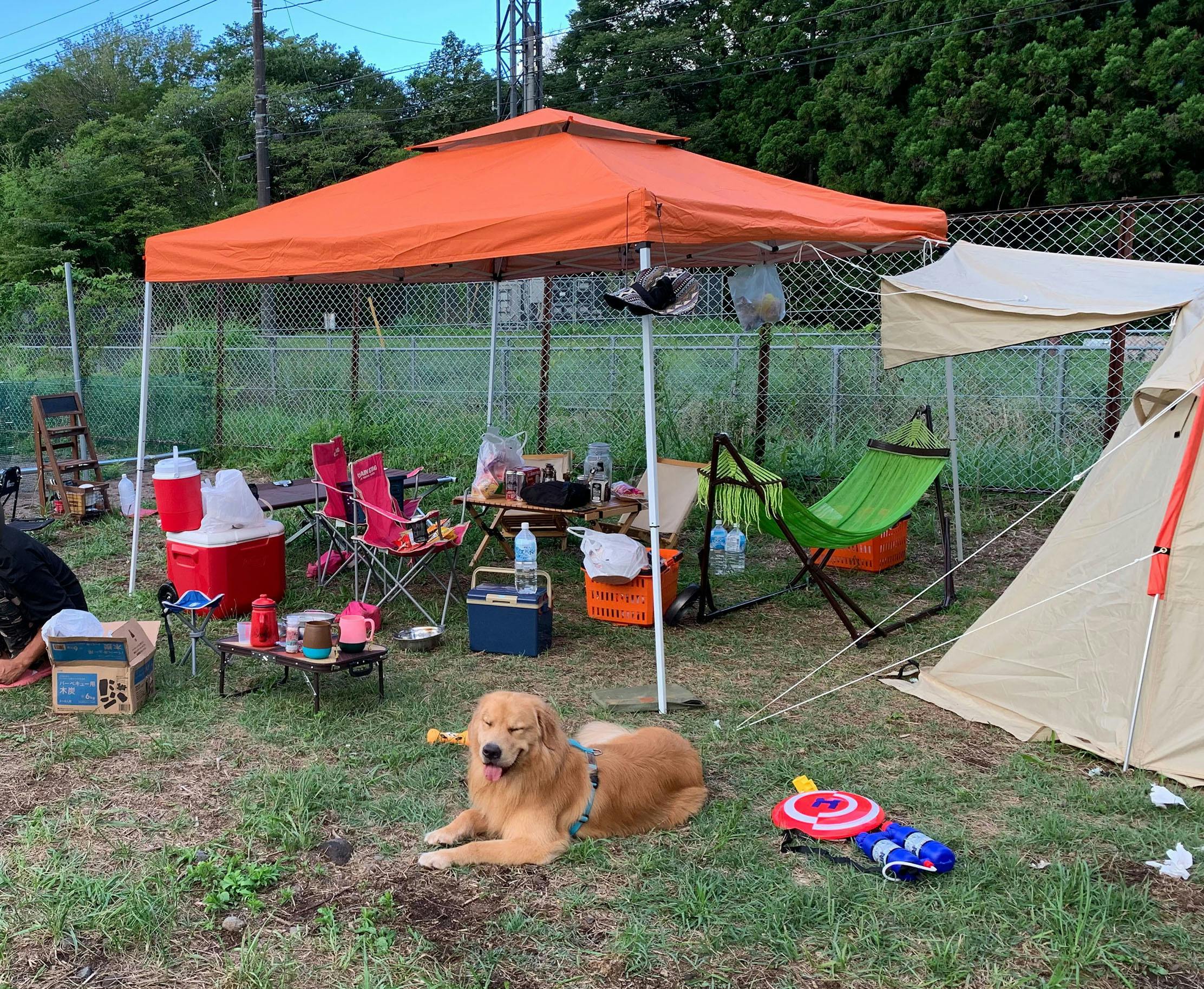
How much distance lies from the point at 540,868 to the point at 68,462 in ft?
24.7

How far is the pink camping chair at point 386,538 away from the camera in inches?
213

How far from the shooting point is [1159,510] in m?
3.77

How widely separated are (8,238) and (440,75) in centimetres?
1459

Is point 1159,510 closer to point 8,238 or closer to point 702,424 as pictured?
point 702,424

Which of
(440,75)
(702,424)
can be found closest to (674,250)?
(702,424)

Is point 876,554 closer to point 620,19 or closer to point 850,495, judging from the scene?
point 850,495

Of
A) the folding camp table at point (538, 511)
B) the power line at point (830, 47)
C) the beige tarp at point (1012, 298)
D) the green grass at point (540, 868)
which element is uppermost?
the power line at point (830, 47)

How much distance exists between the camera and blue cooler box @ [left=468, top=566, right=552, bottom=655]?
16.3 feet

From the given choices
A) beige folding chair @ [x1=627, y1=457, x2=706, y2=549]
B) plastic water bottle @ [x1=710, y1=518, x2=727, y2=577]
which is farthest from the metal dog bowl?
plastic water bottle @ [x1=710, y1=518, x2=727, y2=577]

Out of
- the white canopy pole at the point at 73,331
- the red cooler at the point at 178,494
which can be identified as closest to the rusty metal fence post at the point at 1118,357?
the red cooler at the point at 178,494

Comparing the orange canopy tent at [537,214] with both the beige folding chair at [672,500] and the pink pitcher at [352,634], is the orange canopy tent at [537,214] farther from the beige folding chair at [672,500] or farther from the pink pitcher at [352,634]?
the pink pitcher at [352,634]

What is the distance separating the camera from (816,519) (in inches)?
195

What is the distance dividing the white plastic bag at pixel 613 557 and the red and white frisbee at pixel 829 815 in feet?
6.90

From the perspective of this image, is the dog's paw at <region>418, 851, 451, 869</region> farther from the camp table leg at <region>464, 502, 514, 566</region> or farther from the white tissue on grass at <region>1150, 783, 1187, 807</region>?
the camp table leg at <region>464, 502, 514, 566</region>
